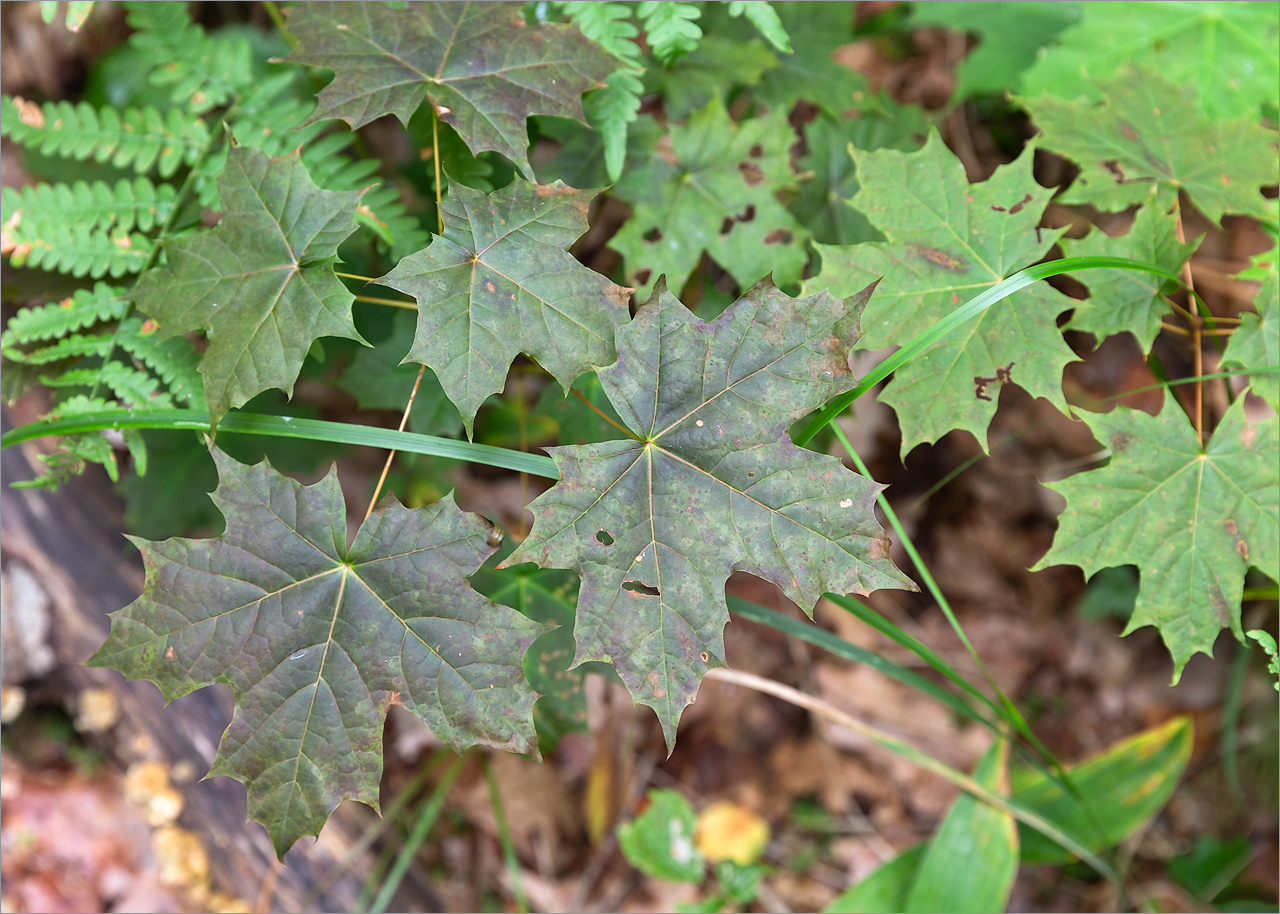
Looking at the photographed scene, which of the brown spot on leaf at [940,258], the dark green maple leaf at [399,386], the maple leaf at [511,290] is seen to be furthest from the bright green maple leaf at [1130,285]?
the dark green maple leaf at [399,386]

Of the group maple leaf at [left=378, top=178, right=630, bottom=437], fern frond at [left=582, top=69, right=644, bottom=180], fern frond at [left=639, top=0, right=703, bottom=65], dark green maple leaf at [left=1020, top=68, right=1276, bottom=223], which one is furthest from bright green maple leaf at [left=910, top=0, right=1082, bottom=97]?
maple leaf at [left=378, top=178, right=630, bottom=437]

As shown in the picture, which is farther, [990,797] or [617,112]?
[990,797]

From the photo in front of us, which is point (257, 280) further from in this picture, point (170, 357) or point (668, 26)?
point (668, 26)

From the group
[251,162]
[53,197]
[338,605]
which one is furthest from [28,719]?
[251,162]

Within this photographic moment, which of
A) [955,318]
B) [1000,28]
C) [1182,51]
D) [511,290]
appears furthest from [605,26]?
[1182,51]

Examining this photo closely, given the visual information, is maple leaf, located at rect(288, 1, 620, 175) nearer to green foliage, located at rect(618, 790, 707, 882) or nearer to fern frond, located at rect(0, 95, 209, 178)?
fern frond, located at rect(0, 95, 209, 178)

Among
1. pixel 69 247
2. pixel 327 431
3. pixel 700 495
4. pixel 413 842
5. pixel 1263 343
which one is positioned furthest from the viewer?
pixel 413 842

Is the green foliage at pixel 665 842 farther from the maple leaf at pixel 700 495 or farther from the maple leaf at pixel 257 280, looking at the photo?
the maple leaf at pixel 257 280
